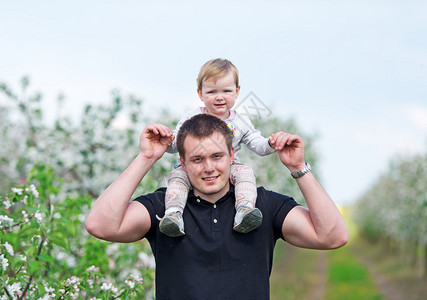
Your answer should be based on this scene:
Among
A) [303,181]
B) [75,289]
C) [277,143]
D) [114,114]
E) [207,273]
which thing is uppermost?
[114,114]

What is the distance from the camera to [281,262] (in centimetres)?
2059

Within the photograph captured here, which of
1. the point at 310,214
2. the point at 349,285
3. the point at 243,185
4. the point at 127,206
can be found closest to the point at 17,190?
the point at 127,206

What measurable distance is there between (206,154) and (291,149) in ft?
1.45

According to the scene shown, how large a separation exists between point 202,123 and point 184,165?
25 cm

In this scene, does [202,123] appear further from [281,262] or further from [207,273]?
[281,262]

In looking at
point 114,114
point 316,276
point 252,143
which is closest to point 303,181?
point 252,143

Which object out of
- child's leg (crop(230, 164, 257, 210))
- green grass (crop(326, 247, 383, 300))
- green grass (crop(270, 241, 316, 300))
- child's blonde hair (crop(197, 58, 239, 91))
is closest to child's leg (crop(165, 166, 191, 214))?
child's leg (crop(230, 164, 257, 210))

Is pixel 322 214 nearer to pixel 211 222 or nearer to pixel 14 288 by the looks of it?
pixel 211 222

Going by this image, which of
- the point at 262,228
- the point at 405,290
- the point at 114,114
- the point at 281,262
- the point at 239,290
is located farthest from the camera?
the point at 281,262

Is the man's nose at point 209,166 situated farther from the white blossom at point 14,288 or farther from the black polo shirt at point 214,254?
the white blossom at point 14,288

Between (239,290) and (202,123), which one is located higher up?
(202,123)

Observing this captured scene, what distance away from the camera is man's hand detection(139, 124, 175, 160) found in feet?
7.62

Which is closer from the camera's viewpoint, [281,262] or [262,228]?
[262,228]

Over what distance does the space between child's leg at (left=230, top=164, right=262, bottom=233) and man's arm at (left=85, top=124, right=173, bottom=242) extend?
1.39 ft
